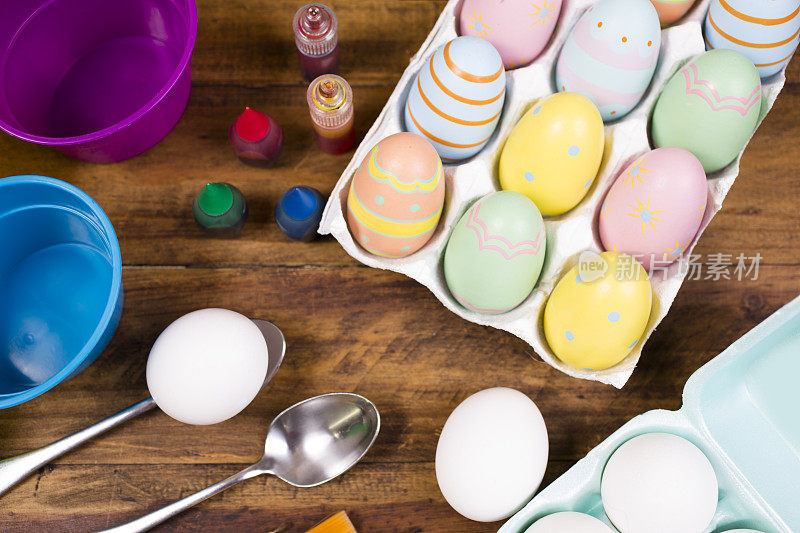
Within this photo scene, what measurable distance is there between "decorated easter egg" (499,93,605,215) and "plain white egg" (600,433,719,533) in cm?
26

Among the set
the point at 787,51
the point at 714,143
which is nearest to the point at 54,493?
the point at 714,143

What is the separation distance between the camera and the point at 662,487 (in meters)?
0.62

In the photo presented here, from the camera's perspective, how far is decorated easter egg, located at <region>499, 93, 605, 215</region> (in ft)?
2.10

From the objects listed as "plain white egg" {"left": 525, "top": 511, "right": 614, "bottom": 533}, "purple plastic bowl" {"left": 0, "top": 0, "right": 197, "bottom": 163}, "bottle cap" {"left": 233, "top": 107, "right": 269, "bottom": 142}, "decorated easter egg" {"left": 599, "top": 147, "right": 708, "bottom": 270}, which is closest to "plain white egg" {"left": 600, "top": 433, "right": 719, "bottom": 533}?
"plain white egg" {"left": 525, "top": 511, "right": 614, "bottom": 533}

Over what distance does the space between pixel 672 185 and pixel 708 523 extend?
1.08ft

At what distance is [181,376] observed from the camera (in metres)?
0.65

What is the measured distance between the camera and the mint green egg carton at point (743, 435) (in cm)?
66

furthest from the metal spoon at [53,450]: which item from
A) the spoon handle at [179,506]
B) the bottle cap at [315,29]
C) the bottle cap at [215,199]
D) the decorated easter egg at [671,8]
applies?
the decorated easter egg at [671,8]

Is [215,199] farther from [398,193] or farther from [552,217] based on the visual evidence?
[552,217]

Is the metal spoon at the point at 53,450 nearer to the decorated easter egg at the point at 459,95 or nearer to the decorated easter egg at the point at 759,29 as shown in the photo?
the decorated easter egg at the point at 459,95

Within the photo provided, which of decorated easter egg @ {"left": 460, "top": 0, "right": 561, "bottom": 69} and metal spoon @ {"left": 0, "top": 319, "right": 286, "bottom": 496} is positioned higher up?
decorated easter egg @ {"left": 460, "top": 0, "right": 561, "bottom": 69}

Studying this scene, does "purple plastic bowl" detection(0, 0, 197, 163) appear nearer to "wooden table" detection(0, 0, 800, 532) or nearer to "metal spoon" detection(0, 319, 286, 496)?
"wooden table" detection(0, 0, 800, 532)

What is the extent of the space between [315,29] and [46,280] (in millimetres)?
428

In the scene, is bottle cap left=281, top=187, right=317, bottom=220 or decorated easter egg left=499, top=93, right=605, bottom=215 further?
bottle cap left=281, top=187, right=317, bottom=220
